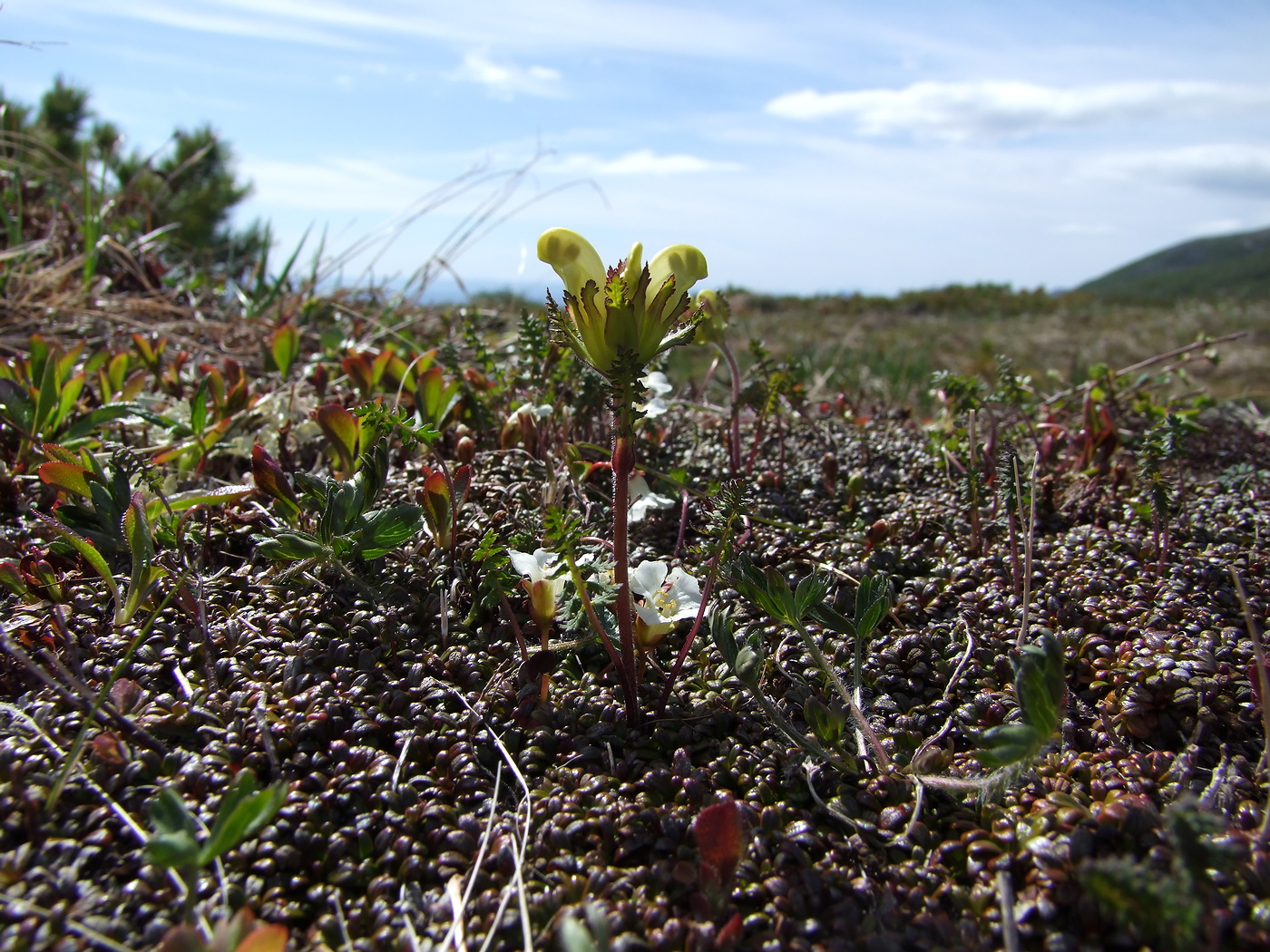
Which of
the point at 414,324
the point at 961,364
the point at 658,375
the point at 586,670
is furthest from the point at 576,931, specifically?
the point at 961,364

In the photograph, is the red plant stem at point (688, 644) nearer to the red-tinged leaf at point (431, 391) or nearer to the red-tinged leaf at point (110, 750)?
the red-tinged leaf at point (110, 750)

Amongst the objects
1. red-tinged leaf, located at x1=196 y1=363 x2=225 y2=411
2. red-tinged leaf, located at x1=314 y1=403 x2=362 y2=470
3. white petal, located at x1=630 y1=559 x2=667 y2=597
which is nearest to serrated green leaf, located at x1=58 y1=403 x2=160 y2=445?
red-tinged leaf, located at x1=196 y1=363 x2=225 y2=411

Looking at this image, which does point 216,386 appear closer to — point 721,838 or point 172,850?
point 172,850

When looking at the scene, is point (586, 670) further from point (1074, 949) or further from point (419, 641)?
point (1074, 949)

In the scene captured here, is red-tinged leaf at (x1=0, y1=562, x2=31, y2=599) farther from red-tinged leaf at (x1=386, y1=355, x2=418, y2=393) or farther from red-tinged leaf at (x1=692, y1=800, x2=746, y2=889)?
red-tinged leaf at (x1=692, y1=800, x2=746, y2=889)

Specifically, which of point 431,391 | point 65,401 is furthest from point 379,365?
point 65,401

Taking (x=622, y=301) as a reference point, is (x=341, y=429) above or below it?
below

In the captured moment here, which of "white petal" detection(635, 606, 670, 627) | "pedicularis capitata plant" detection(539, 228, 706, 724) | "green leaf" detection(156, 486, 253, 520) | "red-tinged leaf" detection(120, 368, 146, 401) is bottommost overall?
"white petal" detection(635, 606, 670, 627)
